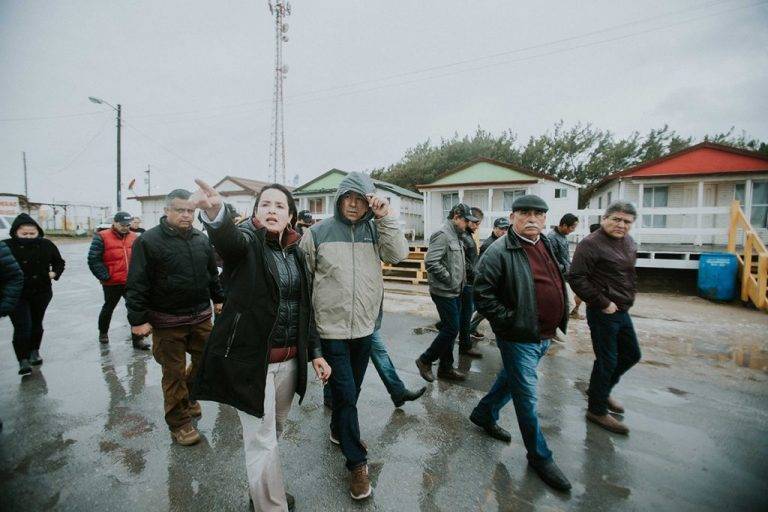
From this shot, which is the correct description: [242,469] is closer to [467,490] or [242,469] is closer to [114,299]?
[467,490]

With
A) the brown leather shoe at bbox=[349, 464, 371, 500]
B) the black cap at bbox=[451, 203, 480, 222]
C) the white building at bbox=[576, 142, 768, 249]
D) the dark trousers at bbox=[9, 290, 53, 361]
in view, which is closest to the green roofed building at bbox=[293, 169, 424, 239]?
the white building at bbox=[576, 142, 768, 249]

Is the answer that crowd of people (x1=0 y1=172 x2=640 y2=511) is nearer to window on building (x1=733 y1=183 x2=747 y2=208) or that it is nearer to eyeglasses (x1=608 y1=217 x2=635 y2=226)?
eyeglasses (x1=608 y1=217 x2=635 y2=226)

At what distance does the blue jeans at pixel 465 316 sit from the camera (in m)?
4.60

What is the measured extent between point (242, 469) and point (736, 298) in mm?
10954

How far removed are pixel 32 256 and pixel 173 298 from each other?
2949 mm

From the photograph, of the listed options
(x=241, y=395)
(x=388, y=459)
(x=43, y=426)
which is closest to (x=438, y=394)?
(x=388, y=459)

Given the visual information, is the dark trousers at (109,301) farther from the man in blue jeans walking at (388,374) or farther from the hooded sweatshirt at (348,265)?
the hooded sweatshirt at (348,265)

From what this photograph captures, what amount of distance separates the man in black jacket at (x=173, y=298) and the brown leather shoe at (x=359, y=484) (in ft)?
4.77

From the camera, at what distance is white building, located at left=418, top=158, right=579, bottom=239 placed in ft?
53.6

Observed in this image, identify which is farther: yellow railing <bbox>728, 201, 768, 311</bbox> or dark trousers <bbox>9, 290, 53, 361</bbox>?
yellow railing <bbox>728, 201, 768, 311</bbox>

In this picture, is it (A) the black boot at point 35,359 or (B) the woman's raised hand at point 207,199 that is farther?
(A) the black boot at point 35,359

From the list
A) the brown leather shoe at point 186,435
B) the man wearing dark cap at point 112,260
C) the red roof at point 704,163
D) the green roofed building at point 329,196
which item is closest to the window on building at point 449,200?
the green roofed building at point 329,196

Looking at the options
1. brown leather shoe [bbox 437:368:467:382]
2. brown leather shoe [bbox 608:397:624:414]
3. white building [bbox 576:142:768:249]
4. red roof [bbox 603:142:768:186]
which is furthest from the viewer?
white building [bbox 576:142:768:249]

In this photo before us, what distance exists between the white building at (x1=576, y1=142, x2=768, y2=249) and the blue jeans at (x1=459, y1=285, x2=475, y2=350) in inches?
377
